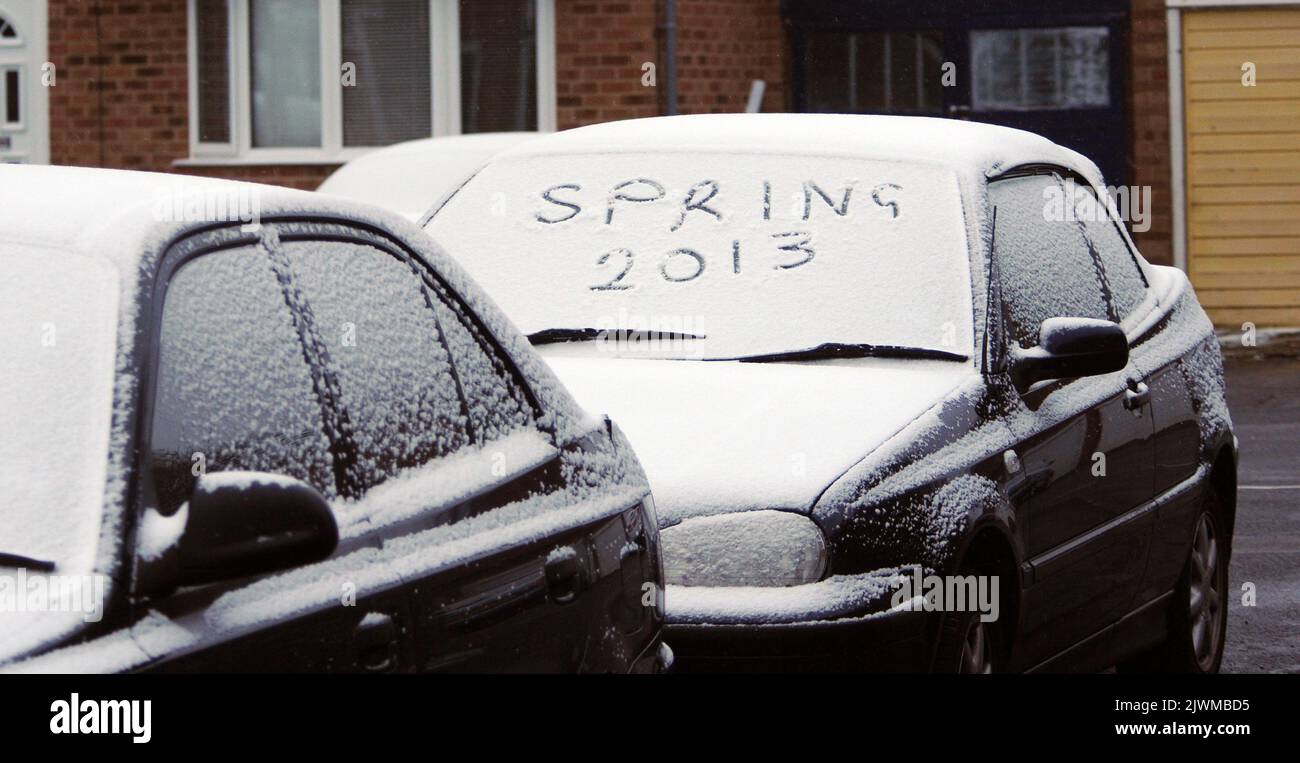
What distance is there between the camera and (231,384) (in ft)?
10.3

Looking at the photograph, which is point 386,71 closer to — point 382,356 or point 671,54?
point 671,54

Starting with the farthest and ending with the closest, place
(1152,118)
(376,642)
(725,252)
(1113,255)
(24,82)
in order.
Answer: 1. (24,82)
2. (1152,118)
3. (1113,255)
4. (725,252)
5. (376,642)

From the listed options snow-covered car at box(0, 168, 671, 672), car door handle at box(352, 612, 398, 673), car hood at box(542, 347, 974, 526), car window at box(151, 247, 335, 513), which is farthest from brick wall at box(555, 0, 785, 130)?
car door handle at box(352, 612, 398, 673)

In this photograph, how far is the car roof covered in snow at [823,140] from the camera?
6285mm

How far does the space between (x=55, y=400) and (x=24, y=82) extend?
57.2ft

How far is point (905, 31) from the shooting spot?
63.6ft

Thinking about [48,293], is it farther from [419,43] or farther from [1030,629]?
[419,43]

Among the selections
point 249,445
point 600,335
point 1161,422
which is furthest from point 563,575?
point 1161,422

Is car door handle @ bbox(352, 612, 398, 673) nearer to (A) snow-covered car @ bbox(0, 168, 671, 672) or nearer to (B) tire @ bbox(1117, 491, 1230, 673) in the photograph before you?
(A) snow-covered car @ bbox(0, 168, 671, 672)

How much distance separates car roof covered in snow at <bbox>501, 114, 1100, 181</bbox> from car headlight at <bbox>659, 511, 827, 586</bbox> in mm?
1597

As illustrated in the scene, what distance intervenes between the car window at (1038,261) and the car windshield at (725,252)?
17 centimetres

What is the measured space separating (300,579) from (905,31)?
16844 millimetres

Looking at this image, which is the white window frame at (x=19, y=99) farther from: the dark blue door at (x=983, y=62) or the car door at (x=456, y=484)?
the car door at (x=456, y=484)

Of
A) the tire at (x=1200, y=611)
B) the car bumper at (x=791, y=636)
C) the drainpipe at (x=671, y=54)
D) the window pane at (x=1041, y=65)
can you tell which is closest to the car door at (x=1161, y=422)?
the tire at (x=1200, y=611)
